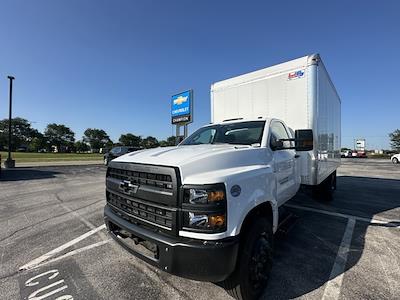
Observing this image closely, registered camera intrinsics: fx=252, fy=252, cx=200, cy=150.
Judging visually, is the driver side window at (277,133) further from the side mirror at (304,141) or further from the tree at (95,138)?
the tree at (95,138)

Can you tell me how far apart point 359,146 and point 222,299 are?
75214mm

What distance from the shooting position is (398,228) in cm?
500

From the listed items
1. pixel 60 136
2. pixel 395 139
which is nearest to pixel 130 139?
pixel 60 136

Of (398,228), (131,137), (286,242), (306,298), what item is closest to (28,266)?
(306,298)

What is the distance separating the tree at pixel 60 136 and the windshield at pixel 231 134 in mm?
121608

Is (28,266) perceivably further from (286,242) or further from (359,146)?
(359,146)

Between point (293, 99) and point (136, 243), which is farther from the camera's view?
point (293, 99)

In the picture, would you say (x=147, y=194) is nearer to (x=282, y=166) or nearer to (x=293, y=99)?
(x=282, y=166)

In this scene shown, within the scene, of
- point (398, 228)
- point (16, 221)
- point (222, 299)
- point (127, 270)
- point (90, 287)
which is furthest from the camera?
point (16, 221)

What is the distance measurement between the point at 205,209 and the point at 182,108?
19184 millimetres

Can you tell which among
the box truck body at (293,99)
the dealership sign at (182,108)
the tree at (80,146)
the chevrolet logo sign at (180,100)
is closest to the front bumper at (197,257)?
the box truck body at (293,99)

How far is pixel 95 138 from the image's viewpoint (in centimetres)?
12225

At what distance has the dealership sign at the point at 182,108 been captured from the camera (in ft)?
66.6

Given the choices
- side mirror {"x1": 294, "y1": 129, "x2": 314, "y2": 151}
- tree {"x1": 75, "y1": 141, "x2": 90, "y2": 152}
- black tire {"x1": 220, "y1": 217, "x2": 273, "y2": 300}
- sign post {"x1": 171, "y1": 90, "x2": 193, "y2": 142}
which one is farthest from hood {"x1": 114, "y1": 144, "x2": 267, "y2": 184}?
tree {"x1": 75, "y1": 141, "x2": 90, "y2": 152}
